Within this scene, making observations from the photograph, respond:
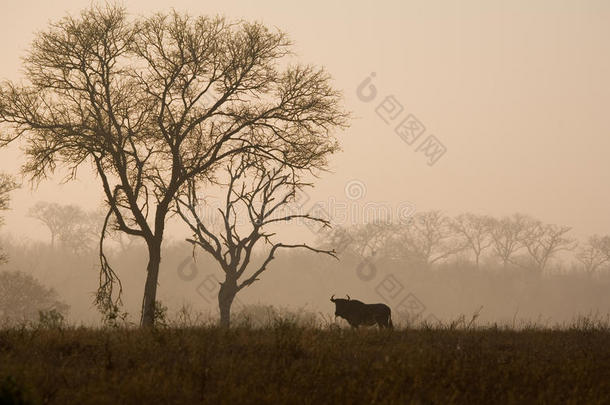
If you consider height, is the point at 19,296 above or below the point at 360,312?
above

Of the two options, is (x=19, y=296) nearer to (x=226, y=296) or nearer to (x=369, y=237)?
(x=226, y=296)

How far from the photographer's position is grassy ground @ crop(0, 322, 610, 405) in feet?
27.5

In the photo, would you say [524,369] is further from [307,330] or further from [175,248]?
[175,248]

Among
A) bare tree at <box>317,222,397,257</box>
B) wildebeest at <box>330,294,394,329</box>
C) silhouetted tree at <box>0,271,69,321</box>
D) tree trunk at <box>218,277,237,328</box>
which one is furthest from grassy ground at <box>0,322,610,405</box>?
bare tree at <box>317,222,397,257</box>

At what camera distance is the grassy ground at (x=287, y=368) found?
330 inches

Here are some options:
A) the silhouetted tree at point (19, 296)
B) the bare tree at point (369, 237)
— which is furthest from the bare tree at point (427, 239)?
the silhouetted tree at point (19, 296)

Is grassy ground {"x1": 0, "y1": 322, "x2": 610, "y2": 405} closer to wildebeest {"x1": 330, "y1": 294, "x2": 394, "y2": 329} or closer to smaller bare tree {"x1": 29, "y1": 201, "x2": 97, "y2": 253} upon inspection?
wildebeest {"x1": 330, "y1": 294, "x2": 394, "y2": 329}

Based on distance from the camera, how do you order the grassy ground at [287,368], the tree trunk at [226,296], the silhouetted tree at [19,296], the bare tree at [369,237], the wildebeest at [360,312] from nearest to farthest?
the grassy ground at [287,368]
the wildebeest at [360,312]
the tree trunk at [226,296]
the silhouetted tree at [19,296]
the bare tree at [369,237]

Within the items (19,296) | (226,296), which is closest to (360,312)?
(226,296)

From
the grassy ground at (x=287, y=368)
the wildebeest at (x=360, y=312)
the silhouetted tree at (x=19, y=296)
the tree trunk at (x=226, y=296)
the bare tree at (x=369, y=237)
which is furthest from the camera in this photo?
the bare tree at (x=369, y=237)

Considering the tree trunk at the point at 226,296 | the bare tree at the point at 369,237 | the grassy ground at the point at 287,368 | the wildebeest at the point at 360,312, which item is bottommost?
the grassy ground at the point at 287,368

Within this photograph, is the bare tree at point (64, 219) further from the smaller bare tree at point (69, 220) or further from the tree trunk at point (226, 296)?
the tree trunk at point (226, 296)

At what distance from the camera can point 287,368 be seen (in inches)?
380

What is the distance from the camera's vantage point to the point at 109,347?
10.7 metres
